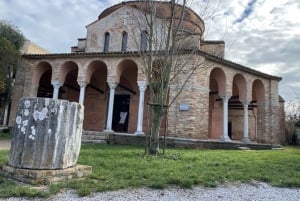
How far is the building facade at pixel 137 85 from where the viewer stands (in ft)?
44.3

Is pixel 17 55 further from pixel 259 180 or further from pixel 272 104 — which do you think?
pixel 272 104

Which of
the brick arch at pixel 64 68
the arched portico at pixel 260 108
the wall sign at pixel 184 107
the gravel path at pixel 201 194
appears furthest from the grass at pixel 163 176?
the arched portico at pixel 260 108

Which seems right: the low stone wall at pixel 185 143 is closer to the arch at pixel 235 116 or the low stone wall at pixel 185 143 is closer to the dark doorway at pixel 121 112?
the dark doorway at pixel 121 112

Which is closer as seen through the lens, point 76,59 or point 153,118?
point 153,118

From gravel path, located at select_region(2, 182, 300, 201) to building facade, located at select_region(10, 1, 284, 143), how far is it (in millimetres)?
7663

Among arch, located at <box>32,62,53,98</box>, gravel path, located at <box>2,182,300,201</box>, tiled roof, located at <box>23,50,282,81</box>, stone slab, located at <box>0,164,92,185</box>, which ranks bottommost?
gravel path, located at <box>2,182,300,201</box>

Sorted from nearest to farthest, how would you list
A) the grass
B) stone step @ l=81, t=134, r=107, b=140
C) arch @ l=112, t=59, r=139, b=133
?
the grass
stone step @ l=81, t=134, r=107, b=140
arch @ l=112, t=59, r=139, b=133

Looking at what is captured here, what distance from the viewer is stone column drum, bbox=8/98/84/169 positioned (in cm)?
446

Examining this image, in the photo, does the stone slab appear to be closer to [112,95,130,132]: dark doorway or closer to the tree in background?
the tree in background

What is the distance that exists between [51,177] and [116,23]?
15.5 m

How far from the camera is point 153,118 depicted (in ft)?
28.9

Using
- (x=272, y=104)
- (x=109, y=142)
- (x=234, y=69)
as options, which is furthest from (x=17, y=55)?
(x=272, y=104)

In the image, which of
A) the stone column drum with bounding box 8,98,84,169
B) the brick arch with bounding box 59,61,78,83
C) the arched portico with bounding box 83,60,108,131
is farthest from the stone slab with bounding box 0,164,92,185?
the arched portico with bounding box 83,60,108,131

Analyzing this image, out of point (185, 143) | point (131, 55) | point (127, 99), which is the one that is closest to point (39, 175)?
point (185, 143)
